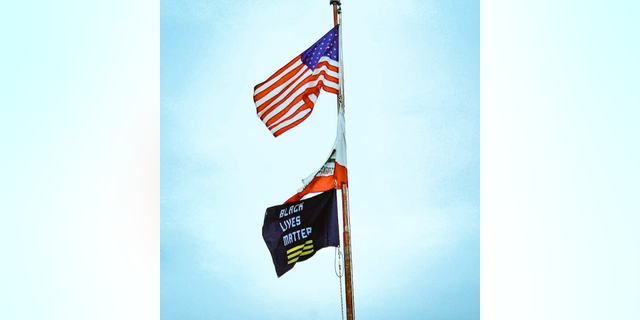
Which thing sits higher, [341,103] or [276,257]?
[341,103]

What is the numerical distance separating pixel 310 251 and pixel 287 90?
267 centimetres

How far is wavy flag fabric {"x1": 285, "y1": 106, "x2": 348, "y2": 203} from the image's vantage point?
9.33 metres

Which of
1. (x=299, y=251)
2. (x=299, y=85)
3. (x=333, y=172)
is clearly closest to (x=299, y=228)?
(x=299, y=251)

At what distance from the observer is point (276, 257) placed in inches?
351

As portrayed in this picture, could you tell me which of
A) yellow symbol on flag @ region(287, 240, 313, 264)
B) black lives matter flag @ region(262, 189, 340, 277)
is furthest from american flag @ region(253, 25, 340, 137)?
yellow symbol on flag @ region(287, 240, 313, 264)

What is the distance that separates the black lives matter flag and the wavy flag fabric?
202 millimetres

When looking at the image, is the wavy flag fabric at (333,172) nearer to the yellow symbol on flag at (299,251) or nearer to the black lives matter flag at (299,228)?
the black lives matter flag at (299,228)

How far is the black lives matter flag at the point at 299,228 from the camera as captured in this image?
349 inches

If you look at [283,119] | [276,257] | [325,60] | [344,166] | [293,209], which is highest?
[325,60]

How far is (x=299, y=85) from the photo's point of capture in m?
9.91

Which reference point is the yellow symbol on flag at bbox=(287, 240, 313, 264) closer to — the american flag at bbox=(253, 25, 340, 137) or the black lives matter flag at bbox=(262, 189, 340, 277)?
the black lives matter flag at bbox=(262, 189, 340, 277)
